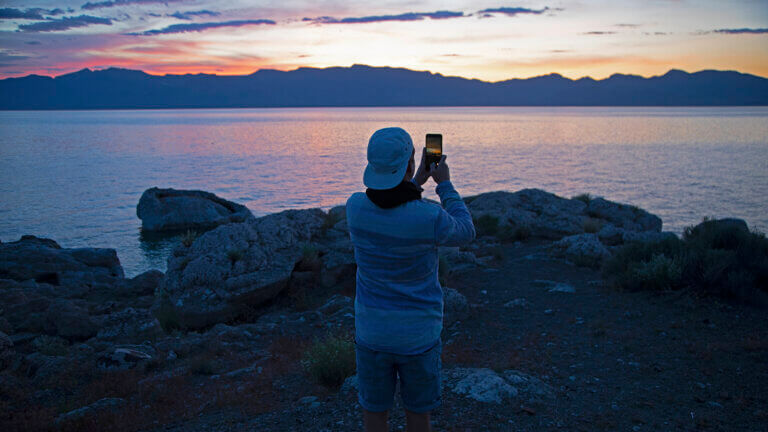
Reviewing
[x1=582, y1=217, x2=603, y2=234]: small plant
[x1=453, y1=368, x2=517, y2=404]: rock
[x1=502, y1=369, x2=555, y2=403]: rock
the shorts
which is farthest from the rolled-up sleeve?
[x1=582, y1=217, x2=603, y2=234]: small plant

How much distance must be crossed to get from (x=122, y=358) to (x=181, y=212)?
20260mm

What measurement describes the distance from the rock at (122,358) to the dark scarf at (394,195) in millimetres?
5316

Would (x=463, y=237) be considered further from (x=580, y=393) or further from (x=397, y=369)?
(x=580, y=393)

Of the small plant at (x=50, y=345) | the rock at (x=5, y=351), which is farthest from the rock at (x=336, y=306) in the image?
the rock at (x=5, y=351)

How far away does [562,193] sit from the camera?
29422 millimetres

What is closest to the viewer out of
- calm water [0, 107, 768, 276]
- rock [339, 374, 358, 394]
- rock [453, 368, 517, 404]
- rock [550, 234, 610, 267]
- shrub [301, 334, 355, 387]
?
rock [453, 368, 517, 404]

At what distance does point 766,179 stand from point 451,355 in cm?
3483

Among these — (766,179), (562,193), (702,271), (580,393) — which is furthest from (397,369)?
(766,179)

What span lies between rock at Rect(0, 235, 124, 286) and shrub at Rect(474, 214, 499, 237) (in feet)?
33.4

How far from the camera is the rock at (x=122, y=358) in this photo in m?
6.28

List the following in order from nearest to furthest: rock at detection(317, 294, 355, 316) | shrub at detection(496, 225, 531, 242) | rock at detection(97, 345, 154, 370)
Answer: rock at detection(97, 345, 154, 370), rock at detection(317, 294, 355, 316), shrub at detection(496, 225, 531, 242)

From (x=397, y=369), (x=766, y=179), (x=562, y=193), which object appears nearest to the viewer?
(x=397, y=369)

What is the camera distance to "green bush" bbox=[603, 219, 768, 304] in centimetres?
685

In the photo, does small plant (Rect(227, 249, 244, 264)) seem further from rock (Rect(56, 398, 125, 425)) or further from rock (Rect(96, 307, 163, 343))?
rock (Rect(56, 398, 125, 425))
